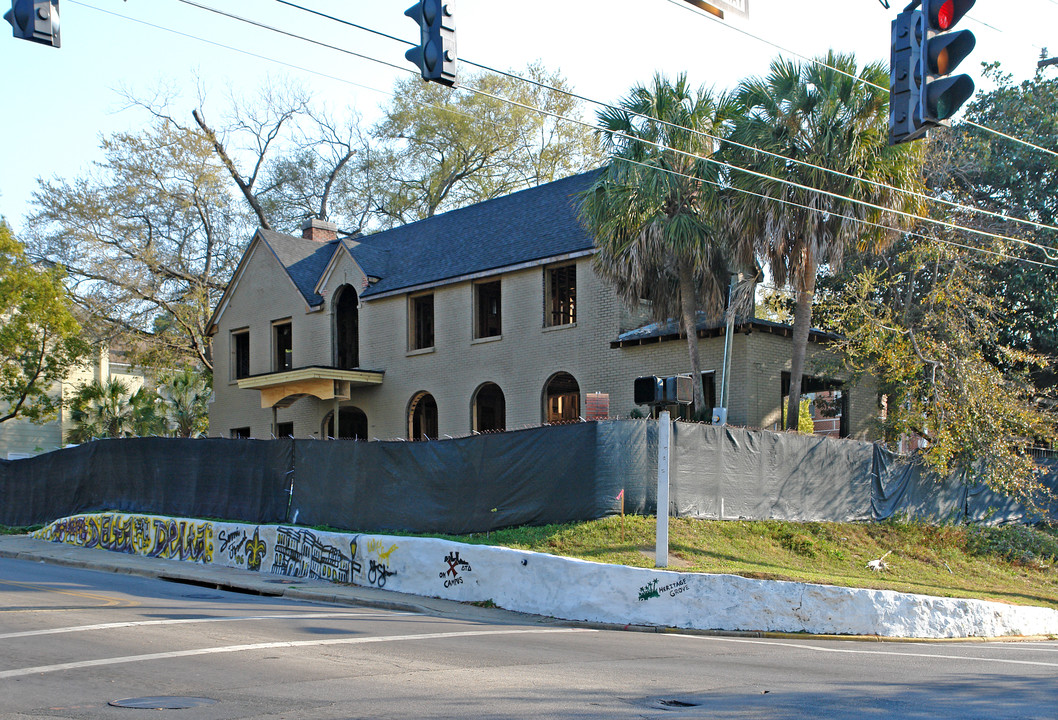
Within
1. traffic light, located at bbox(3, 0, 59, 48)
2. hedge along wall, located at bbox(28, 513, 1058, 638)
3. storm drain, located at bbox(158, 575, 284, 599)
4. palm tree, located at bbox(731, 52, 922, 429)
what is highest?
palm tree, located at bbox(731, 52, 922, 429)

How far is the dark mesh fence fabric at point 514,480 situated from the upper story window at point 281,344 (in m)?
10.0

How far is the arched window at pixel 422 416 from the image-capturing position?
30.0 m

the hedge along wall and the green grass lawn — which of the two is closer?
the hedge along wall

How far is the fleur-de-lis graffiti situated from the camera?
61.8 feet

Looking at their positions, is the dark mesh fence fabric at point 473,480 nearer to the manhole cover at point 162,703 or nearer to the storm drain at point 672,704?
the storm drain at point 672,704

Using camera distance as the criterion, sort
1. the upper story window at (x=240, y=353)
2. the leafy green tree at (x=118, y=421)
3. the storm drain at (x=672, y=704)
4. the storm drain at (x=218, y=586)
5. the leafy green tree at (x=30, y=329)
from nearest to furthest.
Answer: the storm drain at (x=672, y=704)
the storm drain at (x=218, y=586)
the leafy green tree at (x=30, y=329)
the upper story window at (x=240, y=353)
the leafy green tree at (x=118, y=421)

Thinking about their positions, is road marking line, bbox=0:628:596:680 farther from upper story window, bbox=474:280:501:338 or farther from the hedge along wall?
upper story window, bbox=474:280:501:338

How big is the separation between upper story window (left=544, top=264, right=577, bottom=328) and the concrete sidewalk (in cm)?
1110

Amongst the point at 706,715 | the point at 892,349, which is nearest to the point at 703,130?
the point at 892,349

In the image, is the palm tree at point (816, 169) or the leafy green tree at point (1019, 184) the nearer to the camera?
the palm tree at point (816, 169)

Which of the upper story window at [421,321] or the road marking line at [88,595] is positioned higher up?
the upper story window at [421,321]

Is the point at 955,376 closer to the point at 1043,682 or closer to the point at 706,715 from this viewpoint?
the point at 1043,682


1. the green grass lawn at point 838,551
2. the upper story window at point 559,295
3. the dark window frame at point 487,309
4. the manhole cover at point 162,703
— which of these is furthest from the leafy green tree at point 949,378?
the manhole cover at point 162,703

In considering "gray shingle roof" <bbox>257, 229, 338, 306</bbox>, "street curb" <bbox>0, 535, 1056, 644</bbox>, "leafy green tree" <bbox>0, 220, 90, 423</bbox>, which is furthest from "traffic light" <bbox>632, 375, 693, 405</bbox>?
"leafy green tree" <bbox>0, 220, 90, 423</bbox>
